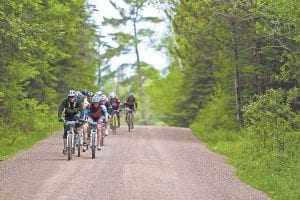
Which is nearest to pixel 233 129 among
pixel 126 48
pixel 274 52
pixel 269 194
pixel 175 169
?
pixel 274 52

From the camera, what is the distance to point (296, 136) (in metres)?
20.2

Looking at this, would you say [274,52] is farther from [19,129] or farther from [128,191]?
[128,191]

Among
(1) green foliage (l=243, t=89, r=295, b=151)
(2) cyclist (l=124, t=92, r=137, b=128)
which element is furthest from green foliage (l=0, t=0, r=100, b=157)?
(1) green foliage (l=243, t=89, r=295, b=151)

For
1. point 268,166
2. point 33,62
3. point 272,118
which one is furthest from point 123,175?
point 33,62

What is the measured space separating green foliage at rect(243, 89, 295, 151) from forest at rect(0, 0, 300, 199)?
0.11 ft

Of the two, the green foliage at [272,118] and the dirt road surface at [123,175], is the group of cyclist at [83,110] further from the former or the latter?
the green foliage at [272,118]

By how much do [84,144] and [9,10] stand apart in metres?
5.23

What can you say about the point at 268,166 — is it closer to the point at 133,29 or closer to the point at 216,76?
the point at 216,76

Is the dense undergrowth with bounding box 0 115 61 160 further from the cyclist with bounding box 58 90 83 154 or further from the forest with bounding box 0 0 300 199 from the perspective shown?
the cyclist with bounding box 58 90 83 154

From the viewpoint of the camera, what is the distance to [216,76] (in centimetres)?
3078

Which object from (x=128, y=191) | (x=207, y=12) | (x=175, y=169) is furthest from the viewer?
(x=207, y=12)

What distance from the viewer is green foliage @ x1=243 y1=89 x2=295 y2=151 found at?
1781 cm

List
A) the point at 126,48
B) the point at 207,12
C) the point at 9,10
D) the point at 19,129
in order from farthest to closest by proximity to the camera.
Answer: the point at 126,48 < the point at 207,12 < the point at 19,129 < the point at 9,10

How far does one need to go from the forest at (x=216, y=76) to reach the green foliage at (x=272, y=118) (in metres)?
0.03
